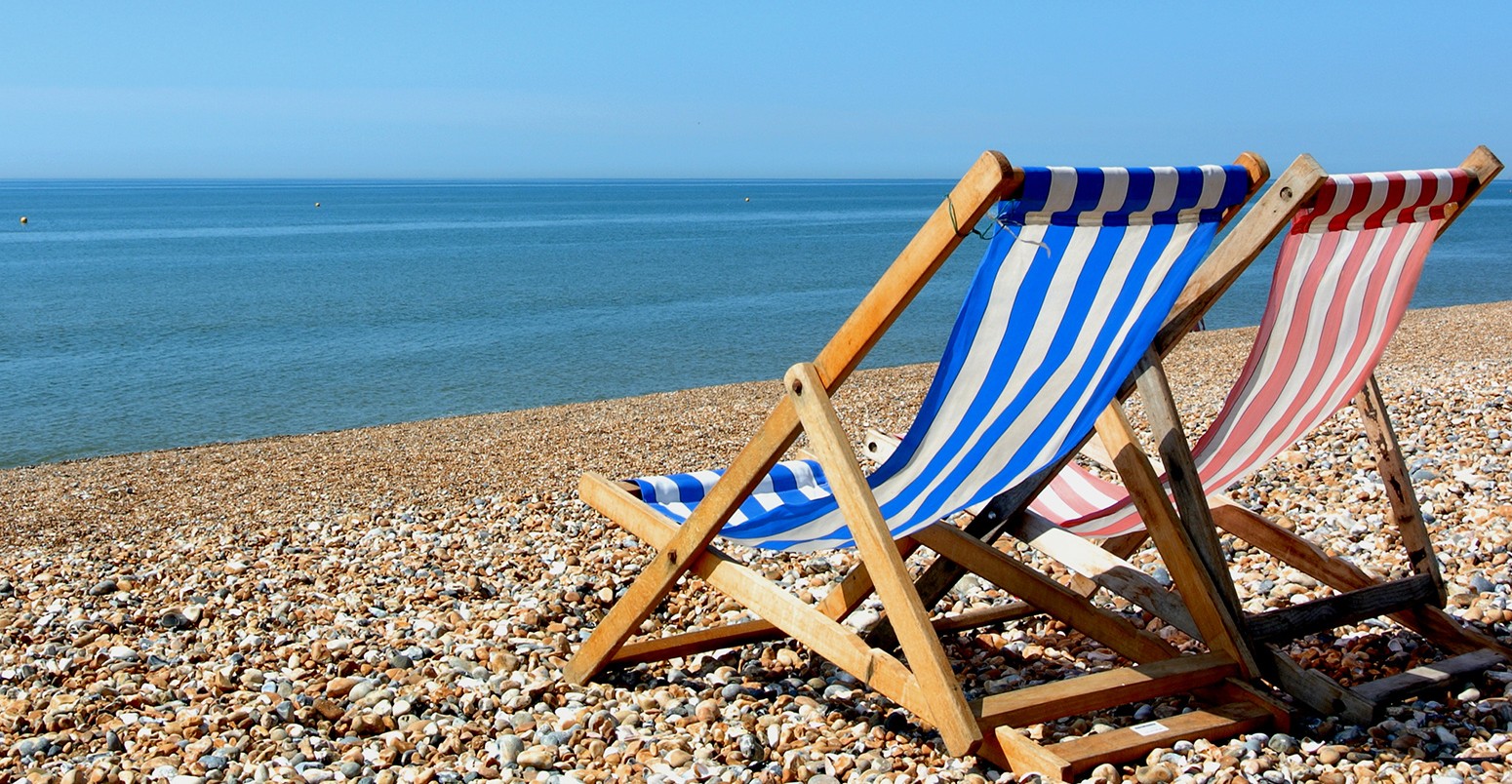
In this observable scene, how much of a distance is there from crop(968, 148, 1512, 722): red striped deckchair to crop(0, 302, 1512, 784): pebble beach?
5.9 inches

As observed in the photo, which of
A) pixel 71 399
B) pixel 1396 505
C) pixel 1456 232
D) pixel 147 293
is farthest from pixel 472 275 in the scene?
pixel 1456 232

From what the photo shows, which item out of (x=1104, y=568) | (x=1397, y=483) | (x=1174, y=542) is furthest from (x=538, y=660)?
(x=1397, y=483)

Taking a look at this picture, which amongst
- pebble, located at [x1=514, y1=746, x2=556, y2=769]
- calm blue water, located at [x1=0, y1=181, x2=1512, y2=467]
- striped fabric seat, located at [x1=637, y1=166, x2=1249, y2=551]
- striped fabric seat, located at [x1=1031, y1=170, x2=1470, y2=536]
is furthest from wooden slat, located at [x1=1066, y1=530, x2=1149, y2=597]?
calm blue water, located at [x1=0, y1=181, x2=1512, y2=467]

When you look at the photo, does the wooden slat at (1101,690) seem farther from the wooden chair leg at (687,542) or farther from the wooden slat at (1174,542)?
the wooden chair leg at (687,542)

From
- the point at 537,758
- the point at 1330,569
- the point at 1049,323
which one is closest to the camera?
the point at 1049,323

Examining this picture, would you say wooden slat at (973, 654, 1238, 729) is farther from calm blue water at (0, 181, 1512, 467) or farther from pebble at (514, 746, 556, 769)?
calm blue water at (0, 181, 1512, 467)

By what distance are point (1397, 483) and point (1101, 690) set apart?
1222 mm

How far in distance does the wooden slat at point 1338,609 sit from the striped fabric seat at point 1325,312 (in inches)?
15.2

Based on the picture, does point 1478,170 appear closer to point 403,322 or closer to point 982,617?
point 982,617

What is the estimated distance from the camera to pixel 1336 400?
3.34 meters

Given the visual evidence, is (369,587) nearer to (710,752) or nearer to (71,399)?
(710,752)

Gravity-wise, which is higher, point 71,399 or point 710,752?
point 710,752

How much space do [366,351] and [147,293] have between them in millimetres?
16441

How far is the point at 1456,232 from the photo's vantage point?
6481 cm
